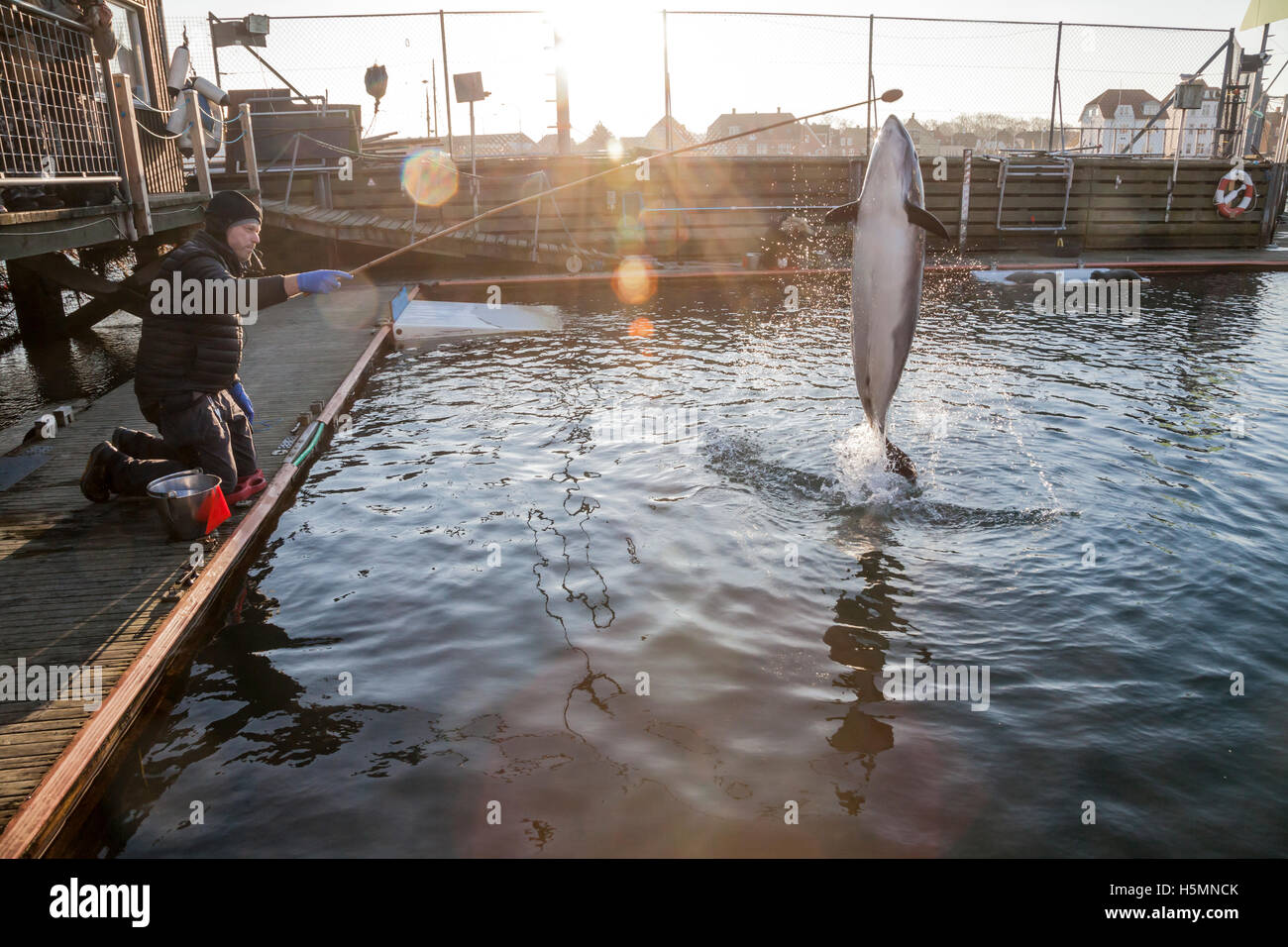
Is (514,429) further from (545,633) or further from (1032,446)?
(1032,446)

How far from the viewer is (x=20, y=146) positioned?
8.05 meters

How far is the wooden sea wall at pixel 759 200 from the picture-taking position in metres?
19.9

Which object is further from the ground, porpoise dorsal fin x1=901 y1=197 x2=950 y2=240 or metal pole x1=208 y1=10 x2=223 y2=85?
metal pole x1=208 y1=10 x2=223 y2=85

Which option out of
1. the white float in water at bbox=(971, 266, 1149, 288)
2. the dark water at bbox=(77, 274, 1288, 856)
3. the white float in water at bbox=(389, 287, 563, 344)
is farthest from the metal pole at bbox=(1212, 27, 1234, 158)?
the white float in water at bbox=(389, 287, 563, 344)

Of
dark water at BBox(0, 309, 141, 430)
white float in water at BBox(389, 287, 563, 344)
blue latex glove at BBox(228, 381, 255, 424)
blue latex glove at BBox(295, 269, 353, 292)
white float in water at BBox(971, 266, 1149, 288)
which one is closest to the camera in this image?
blue latex glove at BBox(295, 269, 353, 292)

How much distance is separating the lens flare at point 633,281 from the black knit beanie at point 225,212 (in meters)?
11.1

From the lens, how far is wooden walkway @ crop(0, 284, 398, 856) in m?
3.53

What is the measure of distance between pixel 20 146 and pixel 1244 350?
48.9 feet

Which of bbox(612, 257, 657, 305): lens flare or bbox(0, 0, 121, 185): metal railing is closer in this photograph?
bbox(0, 0, 121, 185): metal railing

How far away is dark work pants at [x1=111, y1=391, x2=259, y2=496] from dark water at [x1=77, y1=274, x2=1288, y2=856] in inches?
29.7

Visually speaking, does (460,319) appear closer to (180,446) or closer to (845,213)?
(180,446)

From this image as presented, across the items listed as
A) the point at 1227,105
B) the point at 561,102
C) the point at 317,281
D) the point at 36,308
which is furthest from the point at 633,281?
the point at 1227,105

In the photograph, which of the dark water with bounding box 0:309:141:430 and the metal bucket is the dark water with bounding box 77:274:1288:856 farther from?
the dark water with bounding box 0:309:141:430

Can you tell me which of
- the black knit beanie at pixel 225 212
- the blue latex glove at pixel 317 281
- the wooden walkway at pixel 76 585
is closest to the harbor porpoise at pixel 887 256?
the blue latex glove at pixel 317 281
